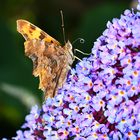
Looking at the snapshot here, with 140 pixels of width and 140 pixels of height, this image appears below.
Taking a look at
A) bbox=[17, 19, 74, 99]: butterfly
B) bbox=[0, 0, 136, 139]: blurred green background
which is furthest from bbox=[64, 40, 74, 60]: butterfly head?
bbox=[0, 0, 136, 139]: blurred green background

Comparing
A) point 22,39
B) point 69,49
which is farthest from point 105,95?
point 22,39

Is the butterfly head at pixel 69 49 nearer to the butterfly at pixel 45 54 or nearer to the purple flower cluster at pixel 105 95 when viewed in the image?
the butterfly at pixel 45 54

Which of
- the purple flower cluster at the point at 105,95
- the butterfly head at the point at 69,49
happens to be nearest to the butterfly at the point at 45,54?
the butterfly head at the point at 69,49

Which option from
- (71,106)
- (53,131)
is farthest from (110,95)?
(53,131)

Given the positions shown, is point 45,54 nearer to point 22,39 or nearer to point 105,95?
point 105,95

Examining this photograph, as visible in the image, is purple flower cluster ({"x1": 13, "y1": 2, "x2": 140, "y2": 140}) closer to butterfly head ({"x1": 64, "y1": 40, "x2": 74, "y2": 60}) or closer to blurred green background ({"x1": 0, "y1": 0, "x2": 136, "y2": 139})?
butterfly head ({"x1": 64, "y1": 40, "x2": 74, "y2": 60})

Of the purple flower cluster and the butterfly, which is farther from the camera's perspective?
the butterfly
